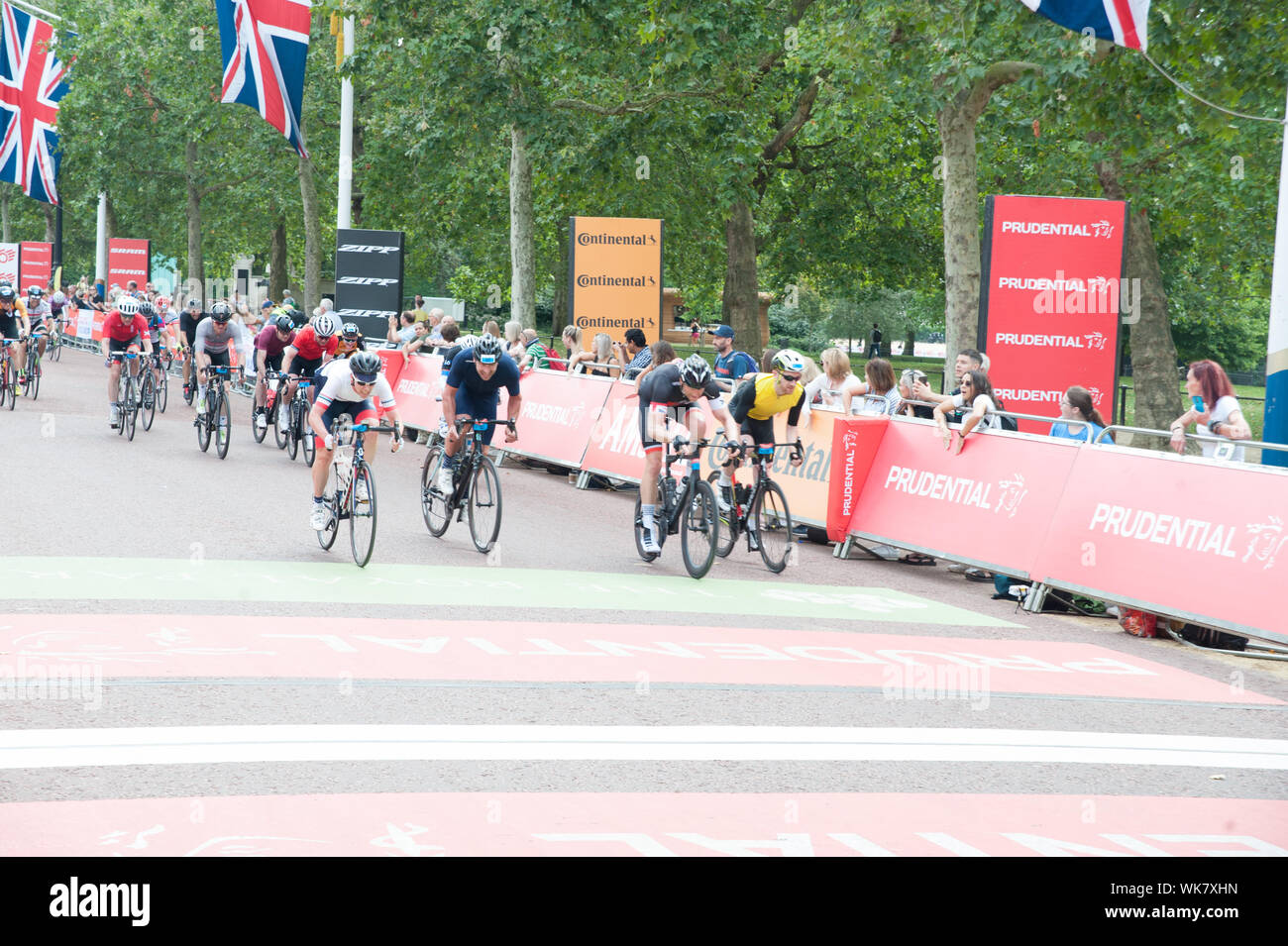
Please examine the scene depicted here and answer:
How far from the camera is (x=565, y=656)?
8.97m

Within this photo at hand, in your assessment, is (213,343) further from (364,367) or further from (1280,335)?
(1280,335)

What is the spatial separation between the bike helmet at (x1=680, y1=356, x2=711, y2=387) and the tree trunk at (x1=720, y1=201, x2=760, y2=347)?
23891mm

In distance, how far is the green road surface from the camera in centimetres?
1049

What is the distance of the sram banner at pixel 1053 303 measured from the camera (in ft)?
50.7

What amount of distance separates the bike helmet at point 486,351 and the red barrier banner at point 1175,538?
4845 mm

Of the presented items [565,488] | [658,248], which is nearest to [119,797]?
[565,488]

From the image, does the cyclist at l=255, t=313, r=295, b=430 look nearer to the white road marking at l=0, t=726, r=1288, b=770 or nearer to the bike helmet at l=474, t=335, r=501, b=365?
the bike helmet at l=474, t=335, r=501, b=365

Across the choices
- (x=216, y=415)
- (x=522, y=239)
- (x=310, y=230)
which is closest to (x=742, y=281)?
(x=522, y=239)

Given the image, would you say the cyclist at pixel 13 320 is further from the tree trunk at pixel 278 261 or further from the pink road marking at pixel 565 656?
the tree trunk at pixel 278 261

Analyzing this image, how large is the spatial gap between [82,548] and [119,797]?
6.82m

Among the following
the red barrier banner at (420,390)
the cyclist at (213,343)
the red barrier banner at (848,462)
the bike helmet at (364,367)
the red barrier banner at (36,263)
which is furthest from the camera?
the red barrier banner at (36,263)

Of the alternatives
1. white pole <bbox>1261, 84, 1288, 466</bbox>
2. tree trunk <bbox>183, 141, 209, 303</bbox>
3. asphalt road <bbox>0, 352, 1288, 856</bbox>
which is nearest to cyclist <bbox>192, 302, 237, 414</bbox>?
asphalt road <bbox>0, 352, 1288, 856</bbox>

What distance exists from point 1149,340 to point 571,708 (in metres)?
26.9

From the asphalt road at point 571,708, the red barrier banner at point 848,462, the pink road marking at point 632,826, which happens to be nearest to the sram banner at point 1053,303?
the red barrier banner at point 848,462
